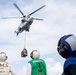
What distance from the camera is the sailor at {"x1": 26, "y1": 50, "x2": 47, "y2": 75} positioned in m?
8.91

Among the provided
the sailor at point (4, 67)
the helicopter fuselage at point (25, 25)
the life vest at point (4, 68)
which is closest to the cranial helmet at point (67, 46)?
the sailor at point (4, 67)

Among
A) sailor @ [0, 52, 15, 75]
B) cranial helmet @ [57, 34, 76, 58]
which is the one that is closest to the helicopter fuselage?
sailor @ [0, 52, 15, 75]

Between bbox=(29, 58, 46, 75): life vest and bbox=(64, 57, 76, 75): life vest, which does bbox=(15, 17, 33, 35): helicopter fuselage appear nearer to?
bbox=(29, 58, 46, 75): life vest

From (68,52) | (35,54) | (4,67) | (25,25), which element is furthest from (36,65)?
(25,25)

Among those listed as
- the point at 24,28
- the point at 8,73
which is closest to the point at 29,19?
the point at 24,28

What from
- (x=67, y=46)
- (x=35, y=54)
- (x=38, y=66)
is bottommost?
(x=38, y=66)

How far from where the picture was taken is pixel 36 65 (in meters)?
8.97

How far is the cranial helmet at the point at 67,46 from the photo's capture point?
2.18m

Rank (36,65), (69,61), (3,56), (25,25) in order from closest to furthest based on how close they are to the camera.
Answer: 1. (69,61)
2. (3,56)
3. (36,65)
4. (25,25)

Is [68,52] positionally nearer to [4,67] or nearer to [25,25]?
[4,67]

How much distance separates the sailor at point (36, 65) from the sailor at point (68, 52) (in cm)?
665

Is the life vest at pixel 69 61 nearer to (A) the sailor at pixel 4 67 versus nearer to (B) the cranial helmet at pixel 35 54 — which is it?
(B) the cranial helmet at pixel 35 54

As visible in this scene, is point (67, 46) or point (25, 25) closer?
point (67, 46)

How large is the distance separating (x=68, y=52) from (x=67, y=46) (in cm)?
5
